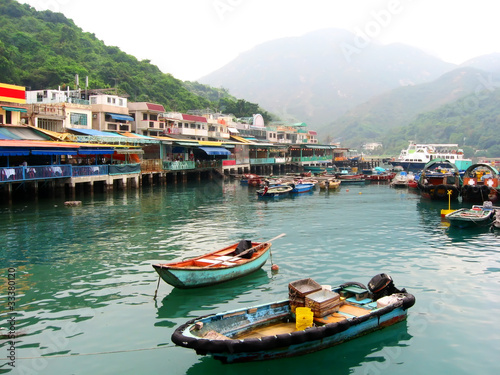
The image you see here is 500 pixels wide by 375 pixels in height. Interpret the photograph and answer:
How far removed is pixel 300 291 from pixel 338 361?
1971 mm

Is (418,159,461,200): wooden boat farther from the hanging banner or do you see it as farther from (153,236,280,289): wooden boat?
the hanging banner

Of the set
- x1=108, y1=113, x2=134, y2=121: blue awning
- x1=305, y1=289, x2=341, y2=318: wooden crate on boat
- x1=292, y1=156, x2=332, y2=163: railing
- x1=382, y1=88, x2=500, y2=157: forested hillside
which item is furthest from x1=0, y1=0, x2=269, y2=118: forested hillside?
x1=382, y1=88, x2=500, y2=157: forested hillside

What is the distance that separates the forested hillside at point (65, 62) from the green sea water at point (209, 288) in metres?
39.8

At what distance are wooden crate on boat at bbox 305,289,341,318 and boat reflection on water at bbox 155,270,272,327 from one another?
11.0 feet

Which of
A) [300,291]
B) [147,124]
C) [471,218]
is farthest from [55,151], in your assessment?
[471,218]

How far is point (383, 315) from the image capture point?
11.1 m

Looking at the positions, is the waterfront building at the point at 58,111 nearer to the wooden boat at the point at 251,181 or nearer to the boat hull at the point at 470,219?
the wooden boat at the point at 251,181

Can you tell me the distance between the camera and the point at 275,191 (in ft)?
142

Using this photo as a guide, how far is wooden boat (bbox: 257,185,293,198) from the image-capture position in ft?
139

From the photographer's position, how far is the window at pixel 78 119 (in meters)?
45.5

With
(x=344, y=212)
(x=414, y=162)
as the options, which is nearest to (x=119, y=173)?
(x=344, y=212)

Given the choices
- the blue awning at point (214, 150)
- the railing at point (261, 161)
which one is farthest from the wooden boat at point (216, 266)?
the railing at point (261, 161)

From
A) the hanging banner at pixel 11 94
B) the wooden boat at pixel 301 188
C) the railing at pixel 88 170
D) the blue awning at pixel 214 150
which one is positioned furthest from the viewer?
the blue awning at pixel 214 150

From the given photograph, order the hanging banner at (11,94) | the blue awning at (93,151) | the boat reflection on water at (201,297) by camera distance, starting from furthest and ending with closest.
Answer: the blue awning at (93,151), the hanging banner at (11,94), the boat reflection on water at (201,297)
